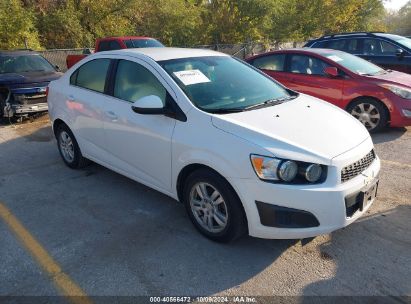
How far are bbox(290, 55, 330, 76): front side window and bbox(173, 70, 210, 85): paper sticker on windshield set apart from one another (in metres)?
4.07

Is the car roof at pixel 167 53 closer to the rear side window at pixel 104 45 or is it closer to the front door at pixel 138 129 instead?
the front door at pixel 138 129

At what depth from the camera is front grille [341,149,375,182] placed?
297 centimetres

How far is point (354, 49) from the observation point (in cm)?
991

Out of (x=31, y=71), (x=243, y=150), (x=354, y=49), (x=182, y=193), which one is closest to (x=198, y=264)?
(x=182, y=193)

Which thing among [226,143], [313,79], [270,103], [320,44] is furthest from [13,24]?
[226,143]

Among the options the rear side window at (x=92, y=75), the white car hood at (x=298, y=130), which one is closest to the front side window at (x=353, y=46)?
the white car hood at (x=298, y=130)

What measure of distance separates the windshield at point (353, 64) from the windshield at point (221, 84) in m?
3.35

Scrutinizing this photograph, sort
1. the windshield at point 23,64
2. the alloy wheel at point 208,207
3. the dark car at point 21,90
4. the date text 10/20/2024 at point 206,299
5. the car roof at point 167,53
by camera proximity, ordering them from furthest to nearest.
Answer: the windshield at point 23,64
the dark car at point 21,90
the car roof at point 167,53
the alloy wheel at point 208,207
the date text 10/20/2024 at point 206,299

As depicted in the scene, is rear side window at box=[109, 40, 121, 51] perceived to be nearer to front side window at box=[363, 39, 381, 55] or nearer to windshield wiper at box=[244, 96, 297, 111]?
front side window at box=[363, 39, 381, 55]

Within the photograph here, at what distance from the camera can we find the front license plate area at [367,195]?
3098 millimetres

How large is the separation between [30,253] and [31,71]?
6890mm

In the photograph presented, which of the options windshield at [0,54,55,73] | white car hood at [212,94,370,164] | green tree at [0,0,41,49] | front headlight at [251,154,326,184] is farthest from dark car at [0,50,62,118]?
green tree at [0,0,41,49]

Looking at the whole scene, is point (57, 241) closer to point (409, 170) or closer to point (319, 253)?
point (319, 253)

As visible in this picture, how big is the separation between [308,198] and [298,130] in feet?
2.12
